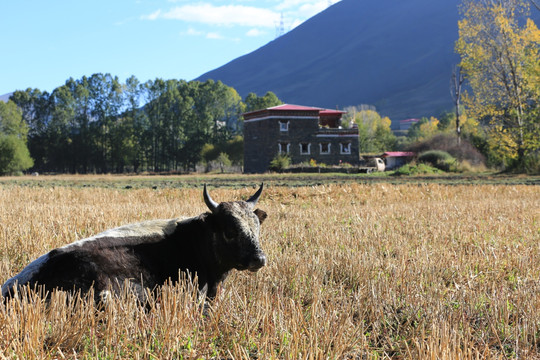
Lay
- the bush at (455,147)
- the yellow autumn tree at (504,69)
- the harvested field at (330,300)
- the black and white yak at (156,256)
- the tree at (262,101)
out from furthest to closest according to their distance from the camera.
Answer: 1. the tree at (262,101)
2. the bush at (455,147)
3. the yellow autumn tree at (504,69)
4. the black and white yak at (156,256)
5. the harvested field at (330,300)

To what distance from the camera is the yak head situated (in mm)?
4621

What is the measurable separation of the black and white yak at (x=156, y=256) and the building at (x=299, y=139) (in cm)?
5177

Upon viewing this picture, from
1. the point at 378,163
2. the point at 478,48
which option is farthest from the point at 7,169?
the point at 478,48

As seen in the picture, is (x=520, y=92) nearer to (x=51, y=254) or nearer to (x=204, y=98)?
(x=51, y=254)

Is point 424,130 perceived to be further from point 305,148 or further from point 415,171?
point 415,171

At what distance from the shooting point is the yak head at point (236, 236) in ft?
15.2

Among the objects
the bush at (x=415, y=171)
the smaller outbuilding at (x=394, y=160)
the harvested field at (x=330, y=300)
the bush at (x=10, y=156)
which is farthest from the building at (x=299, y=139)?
the harvested field at (x=330, y=300)

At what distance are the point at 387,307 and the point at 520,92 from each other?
125 feet

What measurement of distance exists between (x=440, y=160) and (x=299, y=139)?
1667 cm

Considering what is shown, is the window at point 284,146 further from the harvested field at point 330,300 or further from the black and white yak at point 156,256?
the black and white yak at point 156,256

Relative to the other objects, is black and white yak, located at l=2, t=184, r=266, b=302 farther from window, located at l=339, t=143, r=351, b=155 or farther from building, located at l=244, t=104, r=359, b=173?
window, located at l=339, t=143, r=351, b=155

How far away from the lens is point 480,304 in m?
4.62

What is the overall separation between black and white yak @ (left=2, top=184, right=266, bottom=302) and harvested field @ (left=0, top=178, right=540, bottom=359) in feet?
0.76

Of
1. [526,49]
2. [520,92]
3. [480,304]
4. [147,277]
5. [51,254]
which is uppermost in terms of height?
[526,49]
